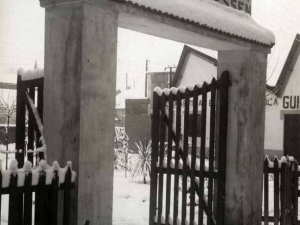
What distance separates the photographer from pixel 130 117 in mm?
30984

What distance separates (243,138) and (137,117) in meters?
25.3

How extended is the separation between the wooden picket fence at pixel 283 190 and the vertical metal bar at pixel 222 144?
106 centimetres

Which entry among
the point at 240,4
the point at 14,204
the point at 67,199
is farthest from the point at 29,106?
the point at 240,4

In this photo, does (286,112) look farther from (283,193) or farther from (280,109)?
(283,193)

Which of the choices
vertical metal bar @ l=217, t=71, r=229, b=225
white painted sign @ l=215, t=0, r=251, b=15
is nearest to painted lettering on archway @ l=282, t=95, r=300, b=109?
white painted sign @ l=215, t=0, r=251, b=15

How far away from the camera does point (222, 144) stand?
5.31 m

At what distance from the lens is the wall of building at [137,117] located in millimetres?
30109

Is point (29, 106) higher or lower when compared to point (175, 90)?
lower

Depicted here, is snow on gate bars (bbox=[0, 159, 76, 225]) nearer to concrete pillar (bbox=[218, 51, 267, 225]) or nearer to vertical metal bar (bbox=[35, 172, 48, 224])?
vertical metal bar (bbox=[35, 172, 48, 224])

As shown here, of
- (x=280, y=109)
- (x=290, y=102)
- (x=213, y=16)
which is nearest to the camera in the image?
(x=213, y=16)

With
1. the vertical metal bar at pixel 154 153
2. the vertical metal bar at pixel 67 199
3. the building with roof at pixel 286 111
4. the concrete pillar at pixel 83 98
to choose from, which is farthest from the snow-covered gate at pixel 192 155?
the building with roof at pixel 286 111

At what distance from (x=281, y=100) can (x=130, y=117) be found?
50.6 feet

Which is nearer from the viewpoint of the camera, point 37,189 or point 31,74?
point 37,189

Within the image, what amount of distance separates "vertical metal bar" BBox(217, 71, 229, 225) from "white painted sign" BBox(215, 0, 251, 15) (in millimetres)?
988
